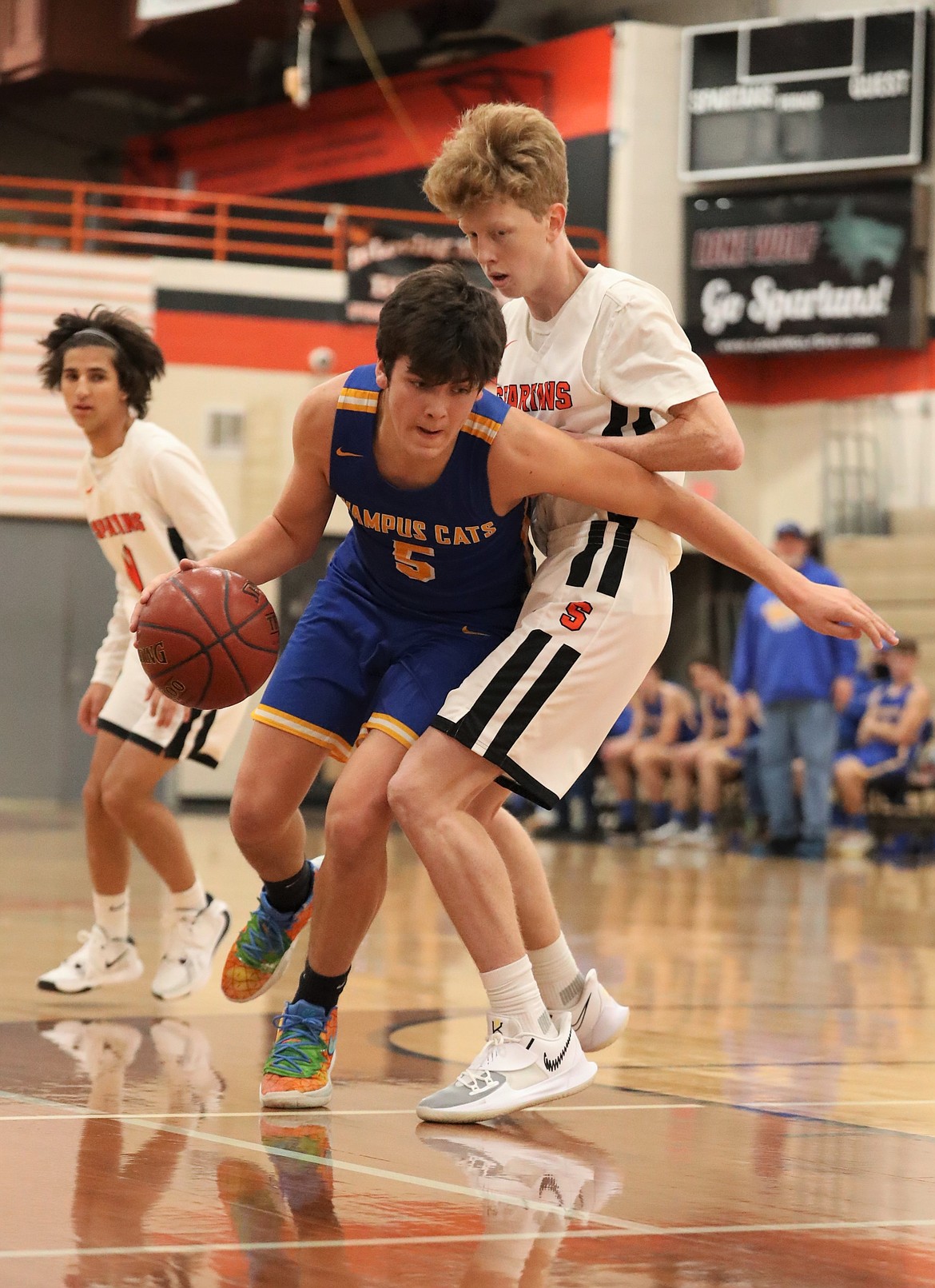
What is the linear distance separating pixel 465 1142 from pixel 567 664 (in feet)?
3.14

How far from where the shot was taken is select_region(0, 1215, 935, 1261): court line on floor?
8.59 feet

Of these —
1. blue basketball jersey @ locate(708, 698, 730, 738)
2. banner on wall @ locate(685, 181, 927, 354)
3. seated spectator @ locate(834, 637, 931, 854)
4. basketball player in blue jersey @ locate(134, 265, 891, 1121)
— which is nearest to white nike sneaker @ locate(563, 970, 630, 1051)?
basketball player in blue jersey @ locate(134, 265, 891, 1121)

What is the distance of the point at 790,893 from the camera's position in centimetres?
1002

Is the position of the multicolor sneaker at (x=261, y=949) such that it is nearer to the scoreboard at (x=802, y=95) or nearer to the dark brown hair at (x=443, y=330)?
the dark brown hair at (x=443, y=330)

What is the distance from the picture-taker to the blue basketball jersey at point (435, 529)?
12.4ft

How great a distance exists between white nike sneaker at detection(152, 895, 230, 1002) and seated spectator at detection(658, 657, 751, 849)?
8.47 meters

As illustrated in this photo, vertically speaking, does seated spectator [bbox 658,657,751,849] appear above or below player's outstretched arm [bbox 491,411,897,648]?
below

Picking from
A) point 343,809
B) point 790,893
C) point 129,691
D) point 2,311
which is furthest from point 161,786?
point 343,809

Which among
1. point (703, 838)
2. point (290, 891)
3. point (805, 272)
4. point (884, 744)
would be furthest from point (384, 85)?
point (290, 891)

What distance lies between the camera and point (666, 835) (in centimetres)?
1437

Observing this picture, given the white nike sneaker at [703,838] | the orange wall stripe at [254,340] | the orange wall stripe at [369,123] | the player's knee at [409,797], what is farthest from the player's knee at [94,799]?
the orange wall stripe at [369,123]

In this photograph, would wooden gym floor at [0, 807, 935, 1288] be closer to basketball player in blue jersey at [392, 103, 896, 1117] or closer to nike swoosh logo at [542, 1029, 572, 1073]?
nike swoosh logo at [542, 1029, 572, 1073]

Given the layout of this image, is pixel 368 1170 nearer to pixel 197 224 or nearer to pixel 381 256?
pixel 381 256

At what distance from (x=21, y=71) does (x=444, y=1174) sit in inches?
825
